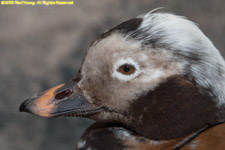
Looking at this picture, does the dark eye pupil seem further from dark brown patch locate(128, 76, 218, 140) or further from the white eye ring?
dark brown patch locate(128, 76, 218, 140)

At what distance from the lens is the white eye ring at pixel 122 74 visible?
1696 mm

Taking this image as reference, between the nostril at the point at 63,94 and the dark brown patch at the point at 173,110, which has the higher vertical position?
the nostril at the point at 63,94

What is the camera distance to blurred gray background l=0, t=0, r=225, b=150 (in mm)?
3281

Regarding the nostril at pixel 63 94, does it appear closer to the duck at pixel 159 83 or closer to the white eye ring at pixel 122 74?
the duck at pixel 159 83

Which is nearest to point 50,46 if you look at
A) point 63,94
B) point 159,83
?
point 63,94

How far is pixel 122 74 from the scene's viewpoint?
1.72 m

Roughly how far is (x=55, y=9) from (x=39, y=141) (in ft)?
3.97

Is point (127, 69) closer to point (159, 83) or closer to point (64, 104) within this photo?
point (159, 83)

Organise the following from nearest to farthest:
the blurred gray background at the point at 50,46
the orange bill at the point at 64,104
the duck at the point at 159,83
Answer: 1. the duck at the point at 159,83
2. the orange bill at the point at 64,104
3. the blurred gray background at the point at 50,46

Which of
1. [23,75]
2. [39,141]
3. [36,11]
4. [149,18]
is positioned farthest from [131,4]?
[149,18]

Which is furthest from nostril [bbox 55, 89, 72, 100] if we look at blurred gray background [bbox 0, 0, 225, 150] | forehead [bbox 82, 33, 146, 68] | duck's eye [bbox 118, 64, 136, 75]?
blurred gray background [bbox 0, 0, 225, 150]

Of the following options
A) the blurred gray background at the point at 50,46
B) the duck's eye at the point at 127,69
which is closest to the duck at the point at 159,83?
the duck's eye at the point at 127,69

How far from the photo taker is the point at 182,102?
1702mm

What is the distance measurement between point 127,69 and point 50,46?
199 centimetres
